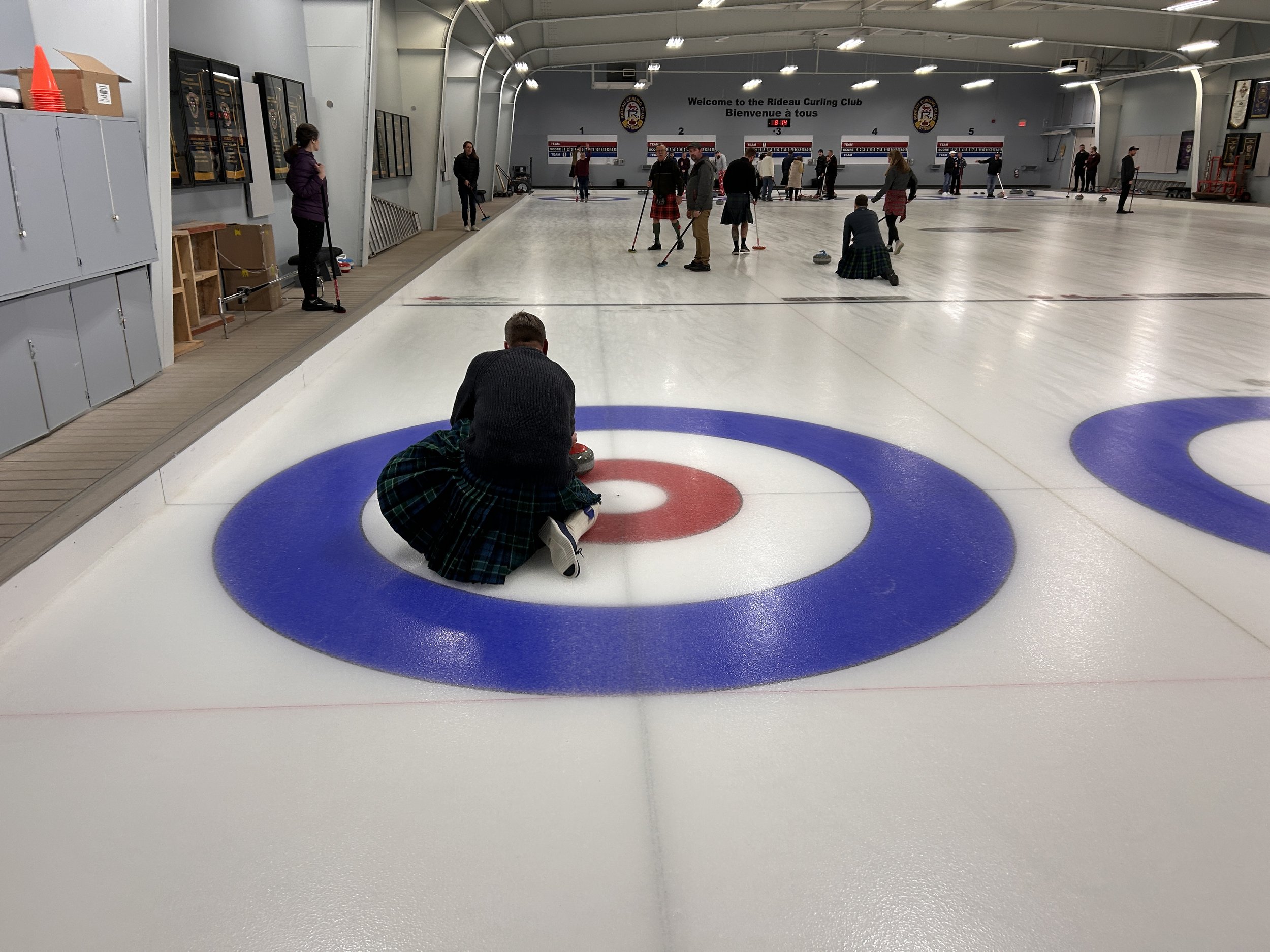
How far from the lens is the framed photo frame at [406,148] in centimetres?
1703

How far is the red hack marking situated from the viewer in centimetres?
402

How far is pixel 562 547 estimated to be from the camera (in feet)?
11.5

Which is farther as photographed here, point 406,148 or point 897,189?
point 406,148

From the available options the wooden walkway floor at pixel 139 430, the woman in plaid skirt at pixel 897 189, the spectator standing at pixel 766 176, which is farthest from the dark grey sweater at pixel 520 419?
the spectator standing at pixel 766 176

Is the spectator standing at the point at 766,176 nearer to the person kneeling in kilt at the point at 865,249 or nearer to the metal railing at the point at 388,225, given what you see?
the metal railing at the point at 388,225

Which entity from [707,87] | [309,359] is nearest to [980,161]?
[707,87]

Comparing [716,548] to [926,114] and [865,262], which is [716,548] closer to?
[865,262]

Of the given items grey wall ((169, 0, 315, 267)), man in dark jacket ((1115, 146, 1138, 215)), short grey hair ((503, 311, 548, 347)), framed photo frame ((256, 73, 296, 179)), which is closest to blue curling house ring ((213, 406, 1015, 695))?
short grey hair ((503, 311, 548, 347))

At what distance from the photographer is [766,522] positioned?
4.15 meters

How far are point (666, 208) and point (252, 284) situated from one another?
7.20 meters

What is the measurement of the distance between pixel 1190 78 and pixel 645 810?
3738 centimetres

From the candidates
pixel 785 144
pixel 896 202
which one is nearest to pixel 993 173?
pixel 785 144

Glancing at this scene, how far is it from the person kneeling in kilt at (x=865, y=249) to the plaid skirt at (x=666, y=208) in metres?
3.08

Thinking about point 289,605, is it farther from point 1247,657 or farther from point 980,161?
point 980,161
